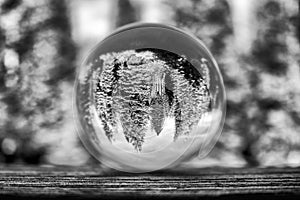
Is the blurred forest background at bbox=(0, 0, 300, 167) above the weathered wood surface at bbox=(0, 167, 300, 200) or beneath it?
above

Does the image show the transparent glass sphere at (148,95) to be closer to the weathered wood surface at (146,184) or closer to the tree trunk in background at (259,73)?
the weathered wood surface at (146,184)

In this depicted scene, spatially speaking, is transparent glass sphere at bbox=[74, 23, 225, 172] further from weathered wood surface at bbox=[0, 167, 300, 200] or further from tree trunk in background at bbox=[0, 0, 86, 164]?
tree trunk in background at bbox=[0, 0, 86, 164]

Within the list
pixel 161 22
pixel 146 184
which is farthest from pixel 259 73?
pixel 146 184

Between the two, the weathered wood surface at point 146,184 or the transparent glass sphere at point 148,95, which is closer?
the transparent glass sphere at point 148,95

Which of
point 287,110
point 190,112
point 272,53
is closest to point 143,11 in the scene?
point 272,53

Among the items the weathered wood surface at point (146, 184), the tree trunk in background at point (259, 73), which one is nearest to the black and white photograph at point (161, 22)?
the tree trunk in background at point (259, 73)

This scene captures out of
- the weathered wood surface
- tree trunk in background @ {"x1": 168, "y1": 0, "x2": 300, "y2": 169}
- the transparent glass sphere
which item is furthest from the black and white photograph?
the transparent glass sphere
